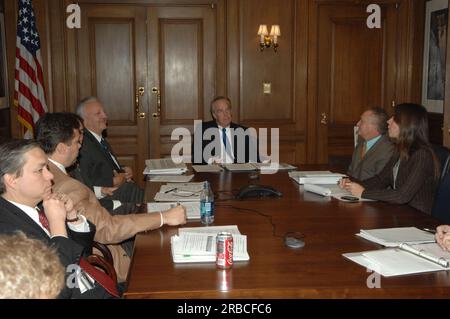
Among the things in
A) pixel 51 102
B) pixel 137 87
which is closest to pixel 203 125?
pixel 137 87

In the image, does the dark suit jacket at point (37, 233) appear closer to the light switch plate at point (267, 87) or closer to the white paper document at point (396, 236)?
the white paper document at point (396, 236)

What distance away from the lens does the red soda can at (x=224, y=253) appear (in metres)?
1.97

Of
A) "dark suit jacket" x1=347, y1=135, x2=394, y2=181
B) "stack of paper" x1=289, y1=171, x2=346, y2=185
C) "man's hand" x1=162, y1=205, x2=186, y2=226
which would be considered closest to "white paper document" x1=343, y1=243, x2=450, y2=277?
"man's hand" x1=162, y1=205, x2=186, y2=226

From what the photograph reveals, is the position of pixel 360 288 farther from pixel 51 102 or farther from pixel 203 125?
pixel 51 102

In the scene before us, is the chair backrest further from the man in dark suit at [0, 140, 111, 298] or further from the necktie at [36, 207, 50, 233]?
the necktie at [36, 207, 50, 233]

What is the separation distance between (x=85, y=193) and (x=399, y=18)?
4.98m

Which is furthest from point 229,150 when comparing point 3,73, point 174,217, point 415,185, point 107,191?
point 174,217

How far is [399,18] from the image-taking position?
6.39m

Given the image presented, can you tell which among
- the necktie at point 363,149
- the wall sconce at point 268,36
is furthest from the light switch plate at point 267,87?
the necktie at point 363,149

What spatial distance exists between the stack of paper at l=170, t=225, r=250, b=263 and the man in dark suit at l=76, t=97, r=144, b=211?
1636 millimetres

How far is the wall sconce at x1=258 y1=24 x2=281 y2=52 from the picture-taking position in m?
6.17

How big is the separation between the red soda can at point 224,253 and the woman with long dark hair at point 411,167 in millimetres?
1396

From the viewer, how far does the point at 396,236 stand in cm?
232

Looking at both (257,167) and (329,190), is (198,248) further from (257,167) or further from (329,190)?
(257,167)
